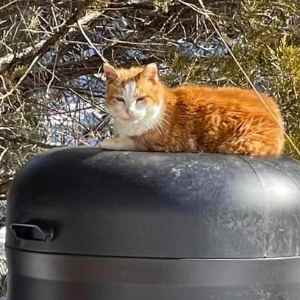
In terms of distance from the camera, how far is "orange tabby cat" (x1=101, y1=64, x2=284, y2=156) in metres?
1.77

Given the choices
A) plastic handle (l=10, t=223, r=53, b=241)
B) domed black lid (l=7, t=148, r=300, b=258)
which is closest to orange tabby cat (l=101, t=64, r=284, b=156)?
domed black lid (l=7, t=148, r=300, b=258)

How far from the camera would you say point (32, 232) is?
1538mm

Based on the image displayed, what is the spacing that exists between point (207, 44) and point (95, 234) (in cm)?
172

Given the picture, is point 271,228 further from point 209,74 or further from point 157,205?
point 209,74

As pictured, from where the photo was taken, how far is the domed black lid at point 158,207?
1.46m

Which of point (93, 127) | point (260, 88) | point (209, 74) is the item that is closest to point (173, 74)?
point (209, 74)

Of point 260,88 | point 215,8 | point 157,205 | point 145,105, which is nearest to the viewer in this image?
point 157,205

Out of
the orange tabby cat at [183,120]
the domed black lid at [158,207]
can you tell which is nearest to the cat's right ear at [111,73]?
the orange tabby cat at [183,120]

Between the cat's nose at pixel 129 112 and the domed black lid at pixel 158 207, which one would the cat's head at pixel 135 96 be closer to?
the cat's nose at pixel 129 112

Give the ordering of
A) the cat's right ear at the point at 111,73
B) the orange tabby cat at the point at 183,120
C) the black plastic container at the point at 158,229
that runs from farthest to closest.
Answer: the cat's right ear at the point at 111,73, the orange tabby cat at the point at 183,120, the black plastic container at the point at 158,229

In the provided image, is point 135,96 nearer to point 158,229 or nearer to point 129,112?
point 129,112

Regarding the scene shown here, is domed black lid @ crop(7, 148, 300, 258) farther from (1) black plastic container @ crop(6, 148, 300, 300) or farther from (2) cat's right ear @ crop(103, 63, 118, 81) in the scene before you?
(2) cat's right ear @ crop(103, 63, 118, 81)

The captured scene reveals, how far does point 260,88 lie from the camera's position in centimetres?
274

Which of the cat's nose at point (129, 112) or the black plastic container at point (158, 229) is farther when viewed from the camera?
the cat's nose at point (129, 112)
